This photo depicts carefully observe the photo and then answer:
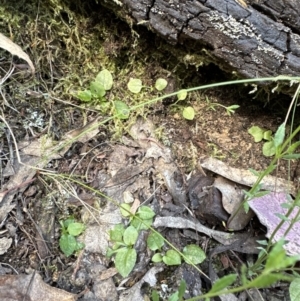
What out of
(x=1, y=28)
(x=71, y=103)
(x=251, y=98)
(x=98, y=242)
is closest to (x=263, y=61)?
(x=251, y=98)

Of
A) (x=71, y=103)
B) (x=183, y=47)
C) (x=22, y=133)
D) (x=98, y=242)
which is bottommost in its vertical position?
(x=98, y=242)

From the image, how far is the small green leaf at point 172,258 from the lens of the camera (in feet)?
4.90

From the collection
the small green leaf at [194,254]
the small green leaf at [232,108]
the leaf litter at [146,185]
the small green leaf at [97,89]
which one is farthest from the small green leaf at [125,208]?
the small green leaf at [232,108]

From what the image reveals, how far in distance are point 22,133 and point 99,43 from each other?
1.60 feet

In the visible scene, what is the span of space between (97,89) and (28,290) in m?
0.80

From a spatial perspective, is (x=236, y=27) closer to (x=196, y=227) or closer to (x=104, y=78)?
(x=104, y=78)

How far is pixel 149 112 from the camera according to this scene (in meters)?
1.76

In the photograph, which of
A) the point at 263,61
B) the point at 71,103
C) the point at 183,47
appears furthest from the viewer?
the point at 71,103

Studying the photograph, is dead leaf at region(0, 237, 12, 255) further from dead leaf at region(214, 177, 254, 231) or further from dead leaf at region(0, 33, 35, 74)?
dead leaf at region(214, 177, 254, 231)

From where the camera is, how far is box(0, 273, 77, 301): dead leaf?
4.56 ft

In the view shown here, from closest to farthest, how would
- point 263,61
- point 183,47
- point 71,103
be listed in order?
point 263,61 → point 183,47 → point 71,103

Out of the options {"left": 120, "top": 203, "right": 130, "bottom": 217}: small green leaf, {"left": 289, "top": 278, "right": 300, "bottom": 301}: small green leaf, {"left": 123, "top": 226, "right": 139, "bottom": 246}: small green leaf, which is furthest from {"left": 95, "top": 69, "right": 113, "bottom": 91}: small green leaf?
{"left": 289, "top": 278, "right": 300, "bottom": 301}: small green leaf

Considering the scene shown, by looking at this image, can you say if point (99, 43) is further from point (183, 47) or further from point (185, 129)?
point (185, 129)

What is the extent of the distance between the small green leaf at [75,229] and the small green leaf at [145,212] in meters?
0.22
